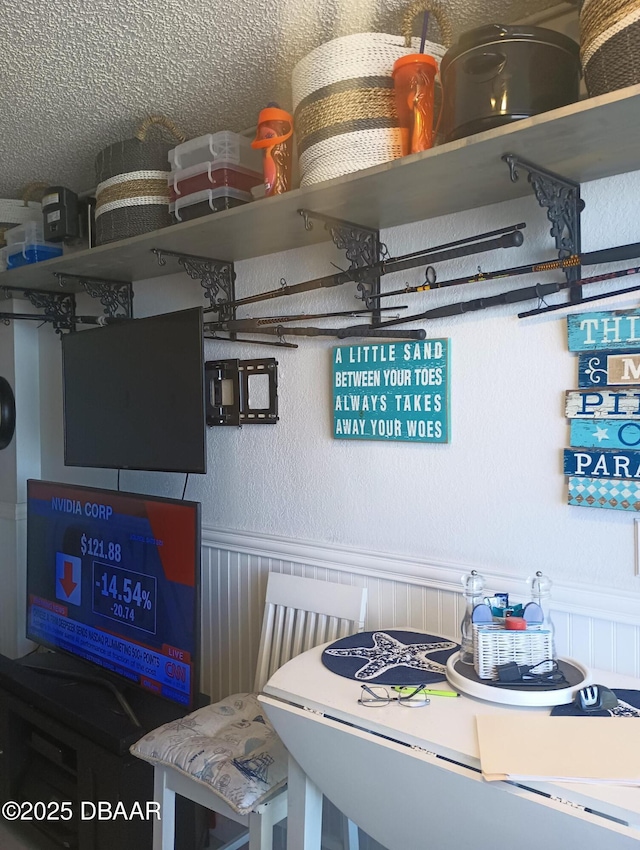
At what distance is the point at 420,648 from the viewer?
170 centimetres

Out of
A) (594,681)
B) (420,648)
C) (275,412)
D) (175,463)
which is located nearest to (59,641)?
(175,463)

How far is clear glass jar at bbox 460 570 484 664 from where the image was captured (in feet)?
5.05

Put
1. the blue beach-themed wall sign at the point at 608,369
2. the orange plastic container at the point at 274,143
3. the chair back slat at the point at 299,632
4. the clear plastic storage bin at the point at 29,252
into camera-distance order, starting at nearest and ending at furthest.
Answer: the blue beach-themed wall sign at the point at 608,369, the orange plastic container at the point at 274,143, the chair back slat at the point at 299,632, the clear plastic storage bin at the point at 29,252

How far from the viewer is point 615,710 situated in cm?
132

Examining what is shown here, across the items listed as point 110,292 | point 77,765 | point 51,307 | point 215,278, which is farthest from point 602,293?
point 51,307

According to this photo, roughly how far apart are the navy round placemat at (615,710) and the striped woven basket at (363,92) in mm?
1256

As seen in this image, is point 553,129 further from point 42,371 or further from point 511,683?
point 42,371

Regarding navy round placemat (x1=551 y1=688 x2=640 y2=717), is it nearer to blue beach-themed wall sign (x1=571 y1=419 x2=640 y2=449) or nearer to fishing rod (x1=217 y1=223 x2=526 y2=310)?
blue beach-themed wall sign (x1=571 y1=419 x2=640 y2=449)

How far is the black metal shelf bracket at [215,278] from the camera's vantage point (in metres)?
2.37

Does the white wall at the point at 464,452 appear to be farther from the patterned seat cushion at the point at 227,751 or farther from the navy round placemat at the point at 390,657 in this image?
the patterned seat cushion at the point at 227,751

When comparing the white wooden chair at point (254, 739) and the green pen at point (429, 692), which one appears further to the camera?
the white wooden chair at point (254, 739)

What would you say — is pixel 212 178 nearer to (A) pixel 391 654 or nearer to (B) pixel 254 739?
(A) pixel 391 654

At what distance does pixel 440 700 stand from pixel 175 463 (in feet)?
4.01

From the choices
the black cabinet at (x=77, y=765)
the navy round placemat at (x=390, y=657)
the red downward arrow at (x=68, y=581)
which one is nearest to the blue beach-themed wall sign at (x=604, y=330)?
the navy round placemat at (x=390, y=657)
